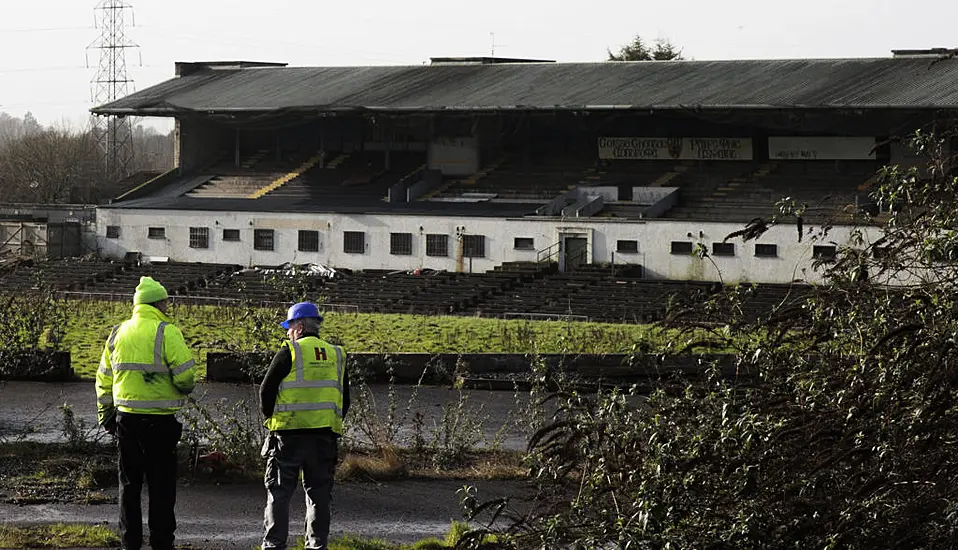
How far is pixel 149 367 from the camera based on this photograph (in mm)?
12406

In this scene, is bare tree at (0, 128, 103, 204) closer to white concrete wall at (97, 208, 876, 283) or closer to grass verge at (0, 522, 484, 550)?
white concrete wall at (97, 208, 876, 283)

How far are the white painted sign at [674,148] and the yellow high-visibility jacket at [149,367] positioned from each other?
4321 cm

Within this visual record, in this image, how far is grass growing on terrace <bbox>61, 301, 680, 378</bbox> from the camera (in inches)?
1188

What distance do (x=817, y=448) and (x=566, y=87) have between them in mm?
47589

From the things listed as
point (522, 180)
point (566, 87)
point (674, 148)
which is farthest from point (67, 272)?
point (674, 148)

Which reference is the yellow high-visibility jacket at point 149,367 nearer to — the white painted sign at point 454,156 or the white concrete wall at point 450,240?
the white concrete wall at point 450,240

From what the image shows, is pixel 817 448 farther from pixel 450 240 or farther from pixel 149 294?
pixel 450 240

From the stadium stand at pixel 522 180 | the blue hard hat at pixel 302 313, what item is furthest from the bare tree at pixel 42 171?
the blue hard hat at pixel 302 313

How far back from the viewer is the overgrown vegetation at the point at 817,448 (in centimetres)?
890

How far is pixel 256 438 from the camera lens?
17.2 meters

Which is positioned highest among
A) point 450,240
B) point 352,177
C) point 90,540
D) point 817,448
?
point 352,177

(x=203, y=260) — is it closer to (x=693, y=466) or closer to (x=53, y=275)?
(x=53, y=275)

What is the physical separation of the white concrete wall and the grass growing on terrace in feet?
36.0

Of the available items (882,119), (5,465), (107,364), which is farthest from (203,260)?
(107,364)
